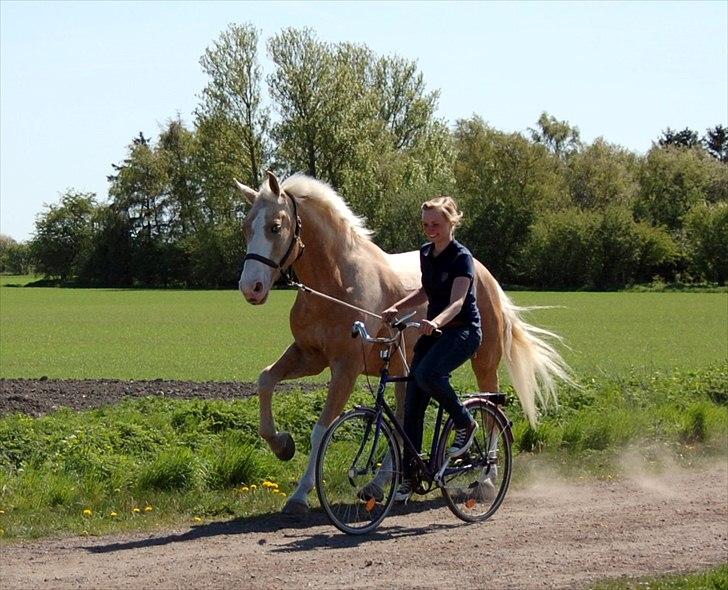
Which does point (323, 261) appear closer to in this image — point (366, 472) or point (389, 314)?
point (389, 314)

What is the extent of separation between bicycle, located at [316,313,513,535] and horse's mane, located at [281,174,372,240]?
1091mm

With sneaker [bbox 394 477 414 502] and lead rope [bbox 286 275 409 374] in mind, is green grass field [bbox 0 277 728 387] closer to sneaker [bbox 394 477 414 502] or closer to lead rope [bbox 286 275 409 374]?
lead rope [bbox 286 275 409 374]

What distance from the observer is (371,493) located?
8.55 m

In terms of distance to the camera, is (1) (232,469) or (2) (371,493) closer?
(2) (371,493)

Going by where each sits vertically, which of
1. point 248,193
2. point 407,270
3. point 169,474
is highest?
point 248,193

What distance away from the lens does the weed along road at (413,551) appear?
6.79 metres

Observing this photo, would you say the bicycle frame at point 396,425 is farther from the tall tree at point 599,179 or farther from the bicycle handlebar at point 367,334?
the tall tree at point 599,179

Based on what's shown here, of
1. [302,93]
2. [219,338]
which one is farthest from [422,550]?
[302,93]

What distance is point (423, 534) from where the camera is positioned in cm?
841

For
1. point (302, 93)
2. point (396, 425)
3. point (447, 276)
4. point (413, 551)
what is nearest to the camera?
point (413, 551)

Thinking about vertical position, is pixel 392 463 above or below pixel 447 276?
below

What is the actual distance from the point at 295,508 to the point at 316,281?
5.96 feet

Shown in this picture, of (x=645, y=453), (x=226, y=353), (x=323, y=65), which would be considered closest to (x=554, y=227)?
(x=323, y=65)

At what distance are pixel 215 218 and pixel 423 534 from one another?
88610 mm
